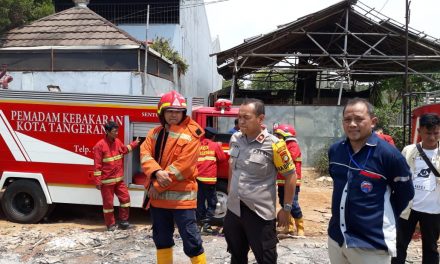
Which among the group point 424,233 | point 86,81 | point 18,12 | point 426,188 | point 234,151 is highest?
point 18,12

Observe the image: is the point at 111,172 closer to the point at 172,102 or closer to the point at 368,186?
the point at 172,102

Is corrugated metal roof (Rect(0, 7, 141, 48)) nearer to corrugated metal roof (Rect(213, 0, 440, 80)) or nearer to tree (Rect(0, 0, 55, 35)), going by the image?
tree (Rect(0, 0, 55, 35))

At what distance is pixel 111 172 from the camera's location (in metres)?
6.20

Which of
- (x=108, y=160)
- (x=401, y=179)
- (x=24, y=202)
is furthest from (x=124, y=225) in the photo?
(x=401, y=179)

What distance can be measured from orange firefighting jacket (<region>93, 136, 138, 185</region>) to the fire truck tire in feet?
4.09

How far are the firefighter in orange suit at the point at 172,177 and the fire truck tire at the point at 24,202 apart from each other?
3.68 meters

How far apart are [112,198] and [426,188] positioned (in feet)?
14.4

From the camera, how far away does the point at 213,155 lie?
6.16 m

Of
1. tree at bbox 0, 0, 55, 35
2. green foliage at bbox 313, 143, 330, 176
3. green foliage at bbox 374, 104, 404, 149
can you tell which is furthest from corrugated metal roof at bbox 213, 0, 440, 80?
tree at bbox 0, 0, 55, 35

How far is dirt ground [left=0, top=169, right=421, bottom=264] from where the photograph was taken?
4.98 m

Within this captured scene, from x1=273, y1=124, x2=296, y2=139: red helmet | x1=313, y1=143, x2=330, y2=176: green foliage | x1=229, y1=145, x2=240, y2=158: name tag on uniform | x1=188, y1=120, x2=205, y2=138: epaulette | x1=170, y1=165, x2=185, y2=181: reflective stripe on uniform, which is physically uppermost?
x1=188, y1=120, x2=205, y2=138: epaulette

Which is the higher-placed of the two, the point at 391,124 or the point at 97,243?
the point at 391,124

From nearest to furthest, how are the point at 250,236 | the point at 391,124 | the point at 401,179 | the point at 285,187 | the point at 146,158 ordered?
1. the point at 401,179
2. the point at 250,236
3. the point at 285,187
4. the point at 146,158
5. the point at 391,124

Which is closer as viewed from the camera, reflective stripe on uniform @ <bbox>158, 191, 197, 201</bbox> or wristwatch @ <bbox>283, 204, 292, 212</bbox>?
wristwatch @ <bbox>283, 204, 292, 212</bbox>
